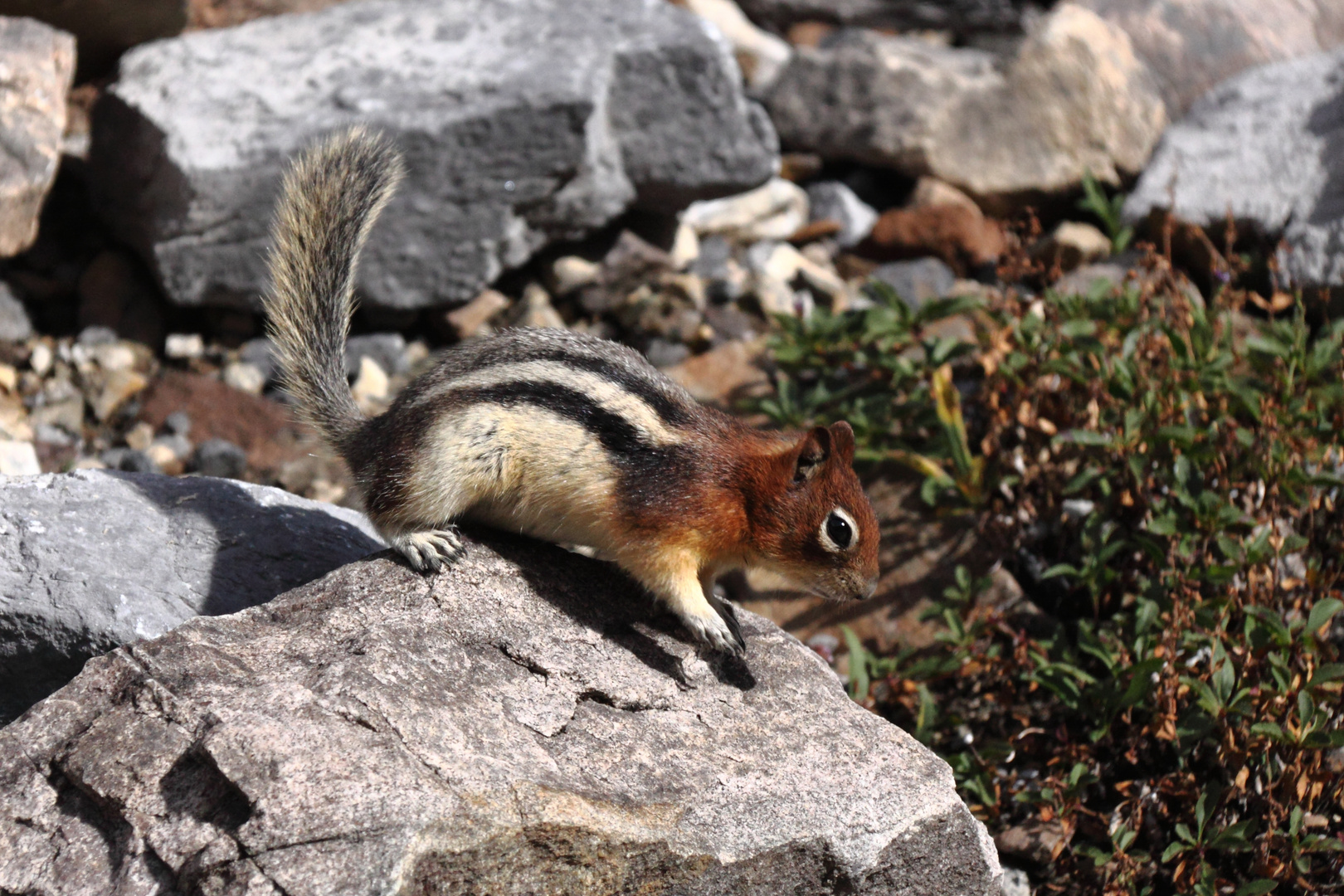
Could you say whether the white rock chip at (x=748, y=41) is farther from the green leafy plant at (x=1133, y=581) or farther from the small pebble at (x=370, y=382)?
the small pebble at (x=370, y=382)

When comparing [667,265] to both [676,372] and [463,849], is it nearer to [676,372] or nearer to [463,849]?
[676,372]

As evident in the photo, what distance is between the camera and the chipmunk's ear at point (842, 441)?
3.90m

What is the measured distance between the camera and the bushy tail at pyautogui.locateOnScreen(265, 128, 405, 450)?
4.42 meters

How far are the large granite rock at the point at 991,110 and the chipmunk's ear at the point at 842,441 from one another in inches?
212

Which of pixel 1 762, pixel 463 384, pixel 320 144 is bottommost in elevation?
pixel 1 762

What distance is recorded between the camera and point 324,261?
14.6ft

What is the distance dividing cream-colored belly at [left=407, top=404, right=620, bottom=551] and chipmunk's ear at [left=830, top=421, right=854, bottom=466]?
0.72 meters

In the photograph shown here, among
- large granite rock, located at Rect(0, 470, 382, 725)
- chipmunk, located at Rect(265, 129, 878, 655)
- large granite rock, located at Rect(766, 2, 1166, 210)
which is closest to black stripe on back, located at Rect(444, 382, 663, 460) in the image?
chipmunk, located at Rect(265, 129, 878, 655)

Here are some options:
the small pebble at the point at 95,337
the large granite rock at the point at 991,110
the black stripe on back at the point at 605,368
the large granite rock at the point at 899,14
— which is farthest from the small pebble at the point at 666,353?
the large granite rock at the point at 899,14

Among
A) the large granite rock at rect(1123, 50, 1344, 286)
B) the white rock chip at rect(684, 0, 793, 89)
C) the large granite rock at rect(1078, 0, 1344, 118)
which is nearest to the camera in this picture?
the large granite rock at rect(1123, 50, 1344, 286)

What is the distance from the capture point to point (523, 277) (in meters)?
7.92

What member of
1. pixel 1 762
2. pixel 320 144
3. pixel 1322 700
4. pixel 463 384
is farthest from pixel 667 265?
pixel 1 762

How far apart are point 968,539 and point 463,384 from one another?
2.79 meters

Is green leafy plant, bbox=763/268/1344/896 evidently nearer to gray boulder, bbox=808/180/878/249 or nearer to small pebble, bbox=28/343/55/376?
gray boulder, bbox=808/180/878/249
